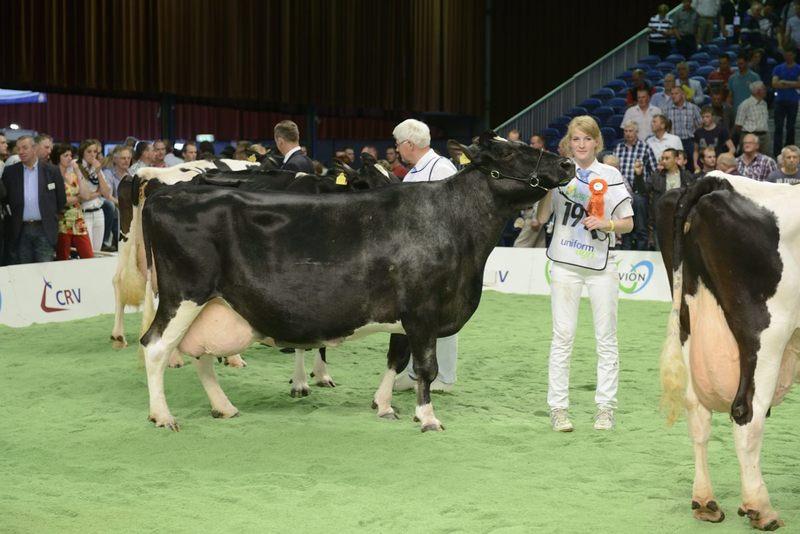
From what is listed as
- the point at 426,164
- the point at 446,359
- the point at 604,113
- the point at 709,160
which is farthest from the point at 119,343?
the point at 604,113

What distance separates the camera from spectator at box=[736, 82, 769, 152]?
57.6 ft

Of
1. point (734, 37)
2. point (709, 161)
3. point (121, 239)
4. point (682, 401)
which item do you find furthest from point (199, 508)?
point (734, 37)

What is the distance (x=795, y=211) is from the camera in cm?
486

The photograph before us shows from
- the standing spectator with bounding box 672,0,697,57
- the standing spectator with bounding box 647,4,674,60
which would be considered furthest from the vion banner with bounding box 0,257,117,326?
the standing spectator with bounding box 647,4,674,60

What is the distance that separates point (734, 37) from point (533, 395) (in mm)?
16811

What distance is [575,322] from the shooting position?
23.0 ft

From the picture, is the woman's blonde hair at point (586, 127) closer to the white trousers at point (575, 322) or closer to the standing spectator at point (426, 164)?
the white trousers at point (575, 322)

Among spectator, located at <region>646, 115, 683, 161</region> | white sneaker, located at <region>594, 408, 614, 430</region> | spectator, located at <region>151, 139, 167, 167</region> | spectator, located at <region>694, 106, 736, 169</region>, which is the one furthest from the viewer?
spectator, located at <region>694, 106, 736, 169</region>

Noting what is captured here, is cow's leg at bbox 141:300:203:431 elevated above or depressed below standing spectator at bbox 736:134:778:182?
below

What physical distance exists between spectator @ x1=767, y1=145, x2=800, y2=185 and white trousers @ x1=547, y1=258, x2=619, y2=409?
7.13m

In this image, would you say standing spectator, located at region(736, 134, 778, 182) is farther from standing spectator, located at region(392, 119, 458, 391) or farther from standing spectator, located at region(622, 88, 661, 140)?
standing spectator, located at region(392, 119, 458, 391)

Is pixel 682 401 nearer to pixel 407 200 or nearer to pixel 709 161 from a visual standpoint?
pixel 407 200

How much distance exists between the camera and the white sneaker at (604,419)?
704 cm

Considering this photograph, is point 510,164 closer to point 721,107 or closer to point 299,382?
point 299,382
